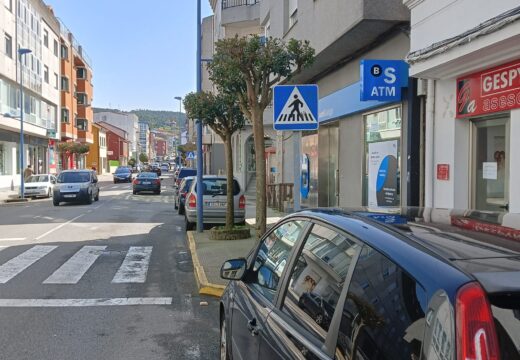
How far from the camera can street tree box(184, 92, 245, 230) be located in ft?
40.2

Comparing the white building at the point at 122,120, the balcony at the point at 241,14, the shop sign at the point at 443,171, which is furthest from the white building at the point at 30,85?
the white building at the point at 122,120

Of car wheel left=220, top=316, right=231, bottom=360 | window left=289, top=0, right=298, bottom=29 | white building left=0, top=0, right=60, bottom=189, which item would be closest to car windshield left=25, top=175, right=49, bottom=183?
white building left=0, top=0, right=60, bottom=189

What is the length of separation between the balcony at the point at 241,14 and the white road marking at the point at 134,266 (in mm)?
22110

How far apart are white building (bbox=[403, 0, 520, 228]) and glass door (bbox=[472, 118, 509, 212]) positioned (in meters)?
0.01

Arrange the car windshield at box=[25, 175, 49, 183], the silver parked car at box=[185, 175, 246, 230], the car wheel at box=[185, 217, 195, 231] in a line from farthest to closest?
the car windshield at box=[25, 175, 49, 183] < the car wheel at box=[185, 217, 195, 231] < the silver parked car at box=[185, 175, 246, 230]

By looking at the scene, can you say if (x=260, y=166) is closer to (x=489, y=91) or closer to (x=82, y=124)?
(x=489, y=91)

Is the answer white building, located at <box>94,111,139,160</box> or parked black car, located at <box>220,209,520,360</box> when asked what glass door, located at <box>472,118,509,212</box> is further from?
white building, located at <box>94,111,139,160</box>

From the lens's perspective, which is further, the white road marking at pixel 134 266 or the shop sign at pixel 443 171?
the white road marking at pixel 134 266

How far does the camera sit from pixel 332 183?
49.8 feet

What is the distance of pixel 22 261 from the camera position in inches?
384

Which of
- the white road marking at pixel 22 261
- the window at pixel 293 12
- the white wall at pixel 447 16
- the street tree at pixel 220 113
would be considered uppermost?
the window at pixel 293 12

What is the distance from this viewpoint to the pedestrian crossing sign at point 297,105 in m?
6.88

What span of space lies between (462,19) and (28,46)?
123 feet

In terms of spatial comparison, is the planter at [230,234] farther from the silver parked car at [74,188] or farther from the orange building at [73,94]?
the orange building at [73,94]
